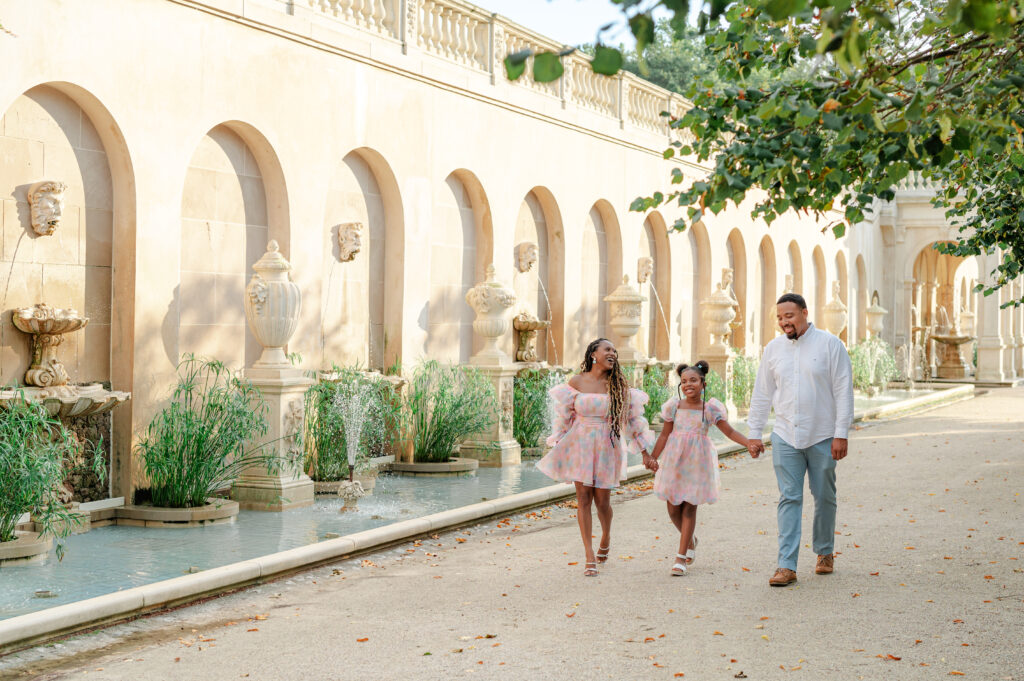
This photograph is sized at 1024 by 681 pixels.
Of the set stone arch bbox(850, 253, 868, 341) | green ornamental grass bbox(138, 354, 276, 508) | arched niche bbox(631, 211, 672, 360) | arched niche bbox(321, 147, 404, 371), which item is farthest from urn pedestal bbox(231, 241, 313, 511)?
stone arch bbox(850, 253, 868, 341)

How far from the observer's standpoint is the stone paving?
20.1 ft

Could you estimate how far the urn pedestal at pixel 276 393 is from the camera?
1141cm

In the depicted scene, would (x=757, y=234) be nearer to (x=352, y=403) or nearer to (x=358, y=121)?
(x=358, y=121)

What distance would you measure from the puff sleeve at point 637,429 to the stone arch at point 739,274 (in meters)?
18.7

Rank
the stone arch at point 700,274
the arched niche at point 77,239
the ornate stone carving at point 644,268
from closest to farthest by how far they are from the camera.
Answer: the arched niche at point 77,239
the ornate stone carving at point 644,268
the stone arch at point 700,274

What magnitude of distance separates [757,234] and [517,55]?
25834 millimetres

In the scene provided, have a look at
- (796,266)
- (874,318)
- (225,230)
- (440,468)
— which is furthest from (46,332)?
(874,318)

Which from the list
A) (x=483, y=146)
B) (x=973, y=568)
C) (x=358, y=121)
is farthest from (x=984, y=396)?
(x=973, y=568)

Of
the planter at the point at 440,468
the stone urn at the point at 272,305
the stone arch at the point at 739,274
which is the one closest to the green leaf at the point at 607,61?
the stone urn at the point at 272,305

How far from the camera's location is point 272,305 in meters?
11.6

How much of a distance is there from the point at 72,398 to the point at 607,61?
747cm

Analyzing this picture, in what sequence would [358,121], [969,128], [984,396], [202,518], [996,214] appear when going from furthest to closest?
[984,396], [358,121], [996,214], [202,518], [969,128]

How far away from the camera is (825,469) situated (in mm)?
8219

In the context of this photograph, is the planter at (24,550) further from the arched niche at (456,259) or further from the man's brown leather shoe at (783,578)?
the arched niche at (456,259)
